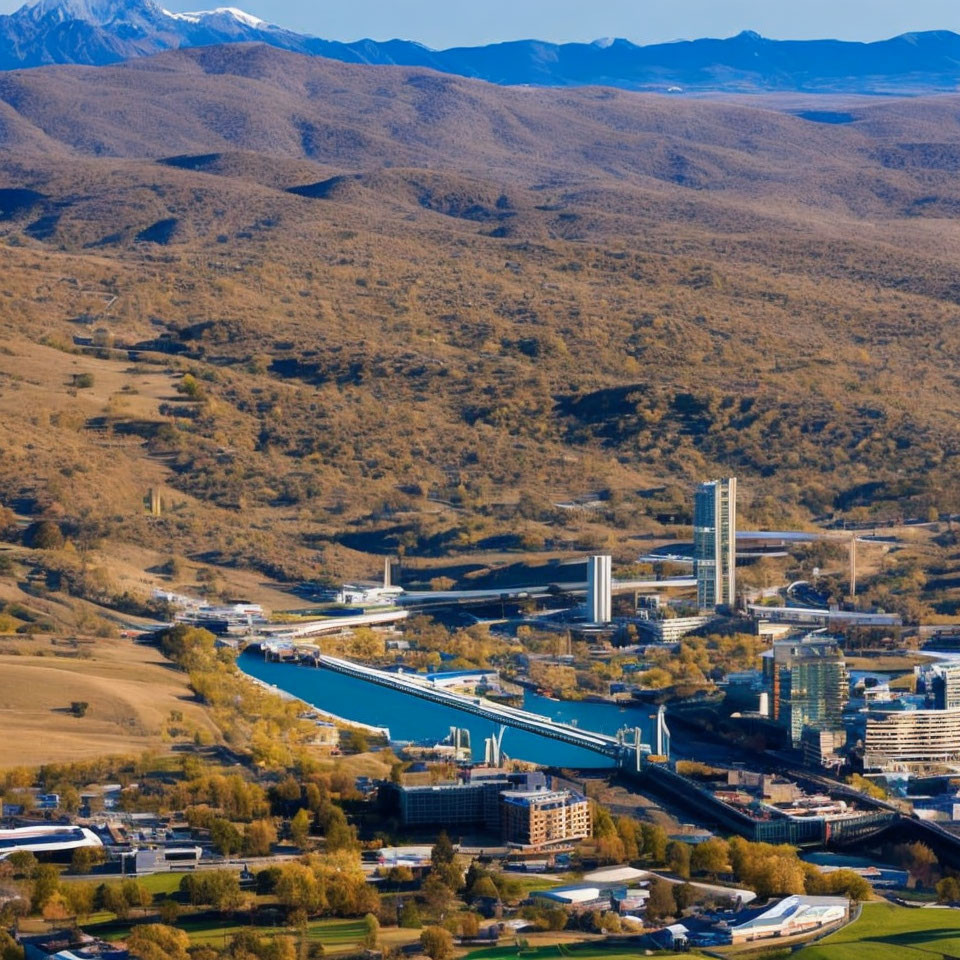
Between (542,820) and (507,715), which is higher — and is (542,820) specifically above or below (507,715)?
below

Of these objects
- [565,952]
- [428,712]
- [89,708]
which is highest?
[89,708]

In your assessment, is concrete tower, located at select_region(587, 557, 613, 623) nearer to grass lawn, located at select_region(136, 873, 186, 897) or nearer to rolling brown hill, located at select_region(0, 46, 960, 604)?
rolling brown hill, located at select_region(0, 46, 960, 604)

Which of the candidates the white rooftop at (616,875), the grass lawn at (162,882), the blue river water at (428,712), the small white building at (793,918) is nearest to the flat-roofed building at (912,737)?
the blue river water at (428,712)

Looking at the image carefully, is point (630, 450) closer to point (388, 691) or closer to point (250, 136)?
point (388, 691)

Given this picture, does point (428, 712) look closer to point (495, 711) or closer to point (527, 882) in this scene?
point (495, 711)

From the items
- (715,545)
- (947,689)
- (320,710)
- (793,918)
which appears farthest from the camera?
(715,545)

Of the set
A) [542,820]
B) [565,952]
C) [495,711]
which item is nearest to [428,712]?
A: [495,711]

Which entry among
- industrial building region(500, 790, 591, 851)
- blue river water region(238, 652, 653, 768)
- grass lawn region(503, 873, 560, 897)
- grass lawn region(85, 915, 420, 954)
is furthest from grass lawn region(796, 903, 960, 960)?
blue river water region(238, 652, 653, 768)
